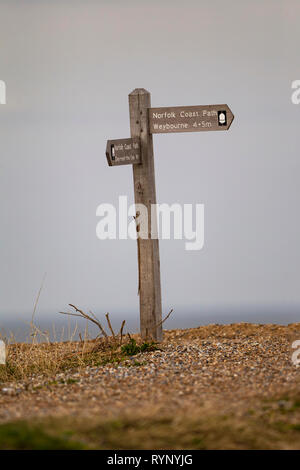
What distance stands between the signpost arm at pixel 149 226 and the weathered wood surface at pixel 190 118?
160 millimetres

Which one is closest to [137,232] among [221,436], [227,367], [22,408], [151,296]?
[151,296]

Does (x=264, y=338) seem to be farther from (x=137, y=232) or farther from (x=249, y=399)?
(x=249, y=399)

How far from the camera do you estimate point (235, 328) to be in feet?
34.6

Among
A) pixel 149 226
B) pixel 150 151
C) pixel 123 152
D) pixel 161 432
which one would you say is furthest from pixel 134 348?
pixel 161 432

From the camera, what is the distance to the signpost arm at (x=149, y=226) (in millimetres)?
8602

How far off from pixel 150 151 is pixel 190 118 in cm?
70

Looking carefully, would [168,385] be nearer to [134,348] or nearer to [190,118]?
[134,348]

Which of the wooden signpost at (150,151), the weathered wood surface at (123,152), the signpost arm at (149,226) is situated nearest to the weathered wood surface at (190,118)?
the wooden signpost at (150,151)

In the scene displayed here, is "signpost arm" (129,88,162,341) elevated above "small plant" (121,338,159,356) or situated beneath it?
elevated above

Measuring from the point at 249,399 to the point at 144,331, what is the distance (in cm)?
350

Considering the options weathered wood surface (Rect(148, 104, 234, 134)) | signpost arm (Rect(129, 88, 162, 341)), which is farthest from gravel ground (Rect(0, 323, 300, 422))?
weathered wood surface (Rect(148, 104, 234, 134))

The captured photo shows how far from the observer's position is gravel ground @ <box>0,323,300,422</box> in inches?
202

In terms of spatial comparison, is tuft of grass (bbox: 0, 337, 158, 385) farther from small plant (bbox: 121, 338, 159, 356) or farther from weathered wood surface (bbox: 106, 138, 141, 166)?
weathered wood surface (bbox: 106, 138, 141, 166)

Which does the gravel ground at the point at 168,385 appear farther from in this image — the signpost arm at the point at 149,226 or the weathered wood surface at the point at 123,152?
the weathered wood surface at the point at 123,152
